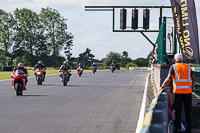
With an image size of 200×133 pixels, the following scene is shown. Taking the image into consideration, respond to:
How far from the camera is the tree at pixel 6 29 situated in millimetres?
86544

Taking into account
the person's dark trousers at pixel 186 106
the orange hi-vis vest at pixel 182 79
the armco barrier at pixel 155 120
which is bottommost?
the person's dark trousers at pixel 186 106

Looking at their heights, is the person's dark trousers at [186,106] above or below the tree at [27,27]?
below

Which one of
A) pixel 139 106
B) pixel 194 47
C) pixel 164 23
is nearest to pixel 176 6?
pixel 194 47

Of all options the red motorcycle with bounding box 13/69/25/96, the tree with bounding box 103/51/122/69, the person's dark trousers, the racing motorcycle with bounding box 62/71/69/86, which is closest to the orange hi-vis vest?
the person's dark trousers

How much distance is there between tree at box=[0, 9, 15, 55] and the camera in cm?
8654

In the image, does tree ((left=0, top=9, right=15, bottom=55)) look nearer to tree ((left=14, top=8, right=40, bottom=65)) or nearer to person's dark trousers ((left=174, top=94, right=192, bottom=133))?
tree ((left=14, top=8, right=40, bottom=65))

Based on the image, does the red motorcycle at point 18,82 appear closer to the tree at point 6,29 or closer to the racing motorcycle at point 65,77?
the racing motorcycle at point 65,77

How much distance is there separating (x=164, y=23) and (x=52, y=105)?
4.64 m

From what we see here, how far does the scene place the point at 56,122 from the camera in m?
8.48

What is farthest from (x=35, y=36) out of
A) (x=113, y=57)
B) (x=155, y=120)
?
(x=155, y=120)

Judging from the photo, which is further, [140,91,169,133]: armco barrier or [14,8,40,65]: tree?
[14,8,40,65]: tree

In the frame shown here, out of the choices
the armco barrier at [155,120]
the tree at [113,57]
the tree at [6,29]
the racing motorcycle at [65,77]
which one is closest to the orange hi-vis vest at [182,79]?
the armco barrier at [155,120]

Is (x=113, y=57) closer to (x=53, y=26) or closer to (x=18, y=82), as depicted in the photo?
(x=53, y=26)

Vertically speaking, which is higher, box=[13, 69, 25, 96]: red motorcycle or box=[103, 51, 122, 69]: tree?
box=[103, 51, 122, 69]: tree
